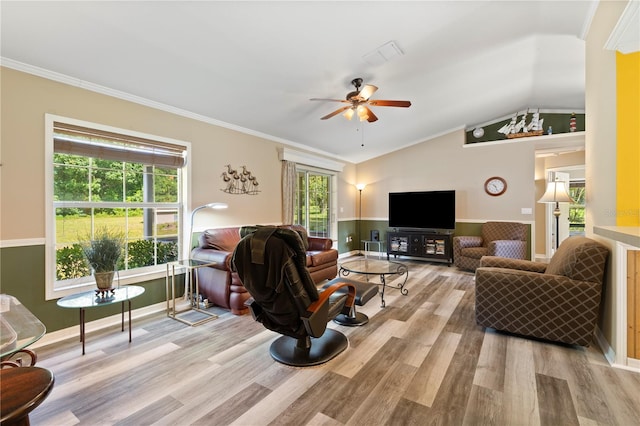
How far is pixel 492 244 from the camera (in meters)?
5.25

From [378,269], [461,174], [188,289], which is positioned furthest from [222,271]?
[461,174]

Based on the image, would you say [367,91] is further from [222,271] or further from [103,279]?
[103,279]

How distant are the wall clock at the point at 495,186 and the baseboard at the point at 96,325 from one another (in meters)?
6.32

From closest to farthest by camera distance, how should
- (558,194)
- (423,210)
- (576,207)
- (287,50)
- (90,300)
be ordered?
(90,300) → (287,50) → (558,194) → (423,210) → (576,207)

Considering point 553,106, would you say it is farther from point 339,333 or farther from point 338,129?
point 339,333

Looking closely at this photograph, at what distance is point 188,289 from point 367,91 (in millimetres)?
3334

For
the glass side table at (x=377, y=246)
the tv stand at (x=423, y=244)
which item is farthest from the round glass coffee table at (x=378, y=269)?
the glass side table at (x=377, y=246)

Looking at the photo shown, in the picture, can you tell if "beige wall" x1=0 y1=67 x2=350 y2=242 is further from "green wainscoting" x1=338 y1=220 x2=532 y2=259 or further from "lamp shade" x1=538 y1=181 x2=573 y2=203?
"lamp shade" x1=538 y1=181 x2=573 y2=203

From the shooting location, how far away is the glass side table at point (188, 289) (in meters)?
3.26

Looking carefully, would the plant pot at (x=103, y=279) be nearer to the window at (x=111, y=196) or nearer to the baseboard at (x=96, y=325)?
the window at (x=111, y=196)

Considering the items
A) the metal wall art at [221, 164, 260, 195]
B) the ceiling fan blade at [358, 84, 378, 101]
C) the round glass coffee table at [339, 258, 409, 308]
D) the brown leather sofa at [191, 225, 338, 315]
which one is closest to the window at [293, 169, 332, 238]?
the metal wall art at [221, 164, 260, 195]

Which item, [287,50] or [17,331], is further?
[287,50]

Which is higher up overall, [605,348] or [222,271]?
[222,271]

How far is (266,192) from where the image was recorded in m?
5.06
